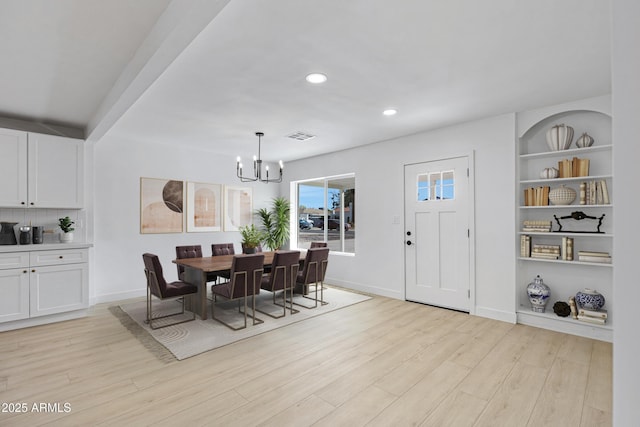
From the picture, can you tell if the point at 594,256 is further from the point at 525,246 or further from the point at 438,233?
the point at 438,233

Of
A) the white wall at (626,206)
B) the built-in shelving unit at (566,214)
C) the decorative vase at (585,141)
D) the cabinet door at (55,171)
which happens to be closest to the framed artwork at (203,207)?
the cabinet door at (55,171)

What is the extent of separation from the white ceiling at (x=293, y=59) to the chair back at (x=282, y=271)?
1766 mm

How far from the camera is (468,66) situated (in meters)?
2.70

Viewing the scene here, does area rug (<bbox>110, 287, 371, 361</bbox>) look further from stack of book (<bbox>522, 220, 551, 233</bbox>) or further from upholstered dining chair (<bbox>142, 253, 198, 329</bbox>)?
stack of book (<bbox>522, 220, 551, 233</bbox>)

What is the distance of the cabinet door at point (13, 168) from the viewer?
3766mm

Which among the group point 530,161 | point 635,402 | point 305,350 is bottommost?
point 305,350

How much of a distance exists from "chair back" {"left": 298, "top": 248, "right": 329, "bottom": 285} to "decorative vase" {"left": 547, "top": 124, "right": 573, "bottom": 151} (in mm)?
3081

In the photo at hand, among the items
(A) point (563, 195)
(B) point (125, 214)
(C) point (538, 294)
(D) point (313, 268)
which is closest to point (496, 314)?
Answer: (C) point (538, 294)

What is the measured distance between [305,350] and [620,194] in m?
3.04

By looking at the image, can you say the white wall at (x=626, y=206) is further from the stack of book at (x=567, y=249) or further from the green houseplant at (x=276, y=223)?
the green houseplant at (x=276, y=223)

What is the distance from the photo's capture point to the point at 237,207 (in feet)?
21.1

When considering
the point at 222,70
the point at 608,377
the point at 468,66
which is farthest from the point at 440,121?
the point at 608,377

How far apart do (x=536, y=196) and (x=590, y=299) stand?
4.03 ft

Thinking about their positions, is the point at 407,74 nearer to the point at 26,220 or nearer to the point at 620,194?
the point at 620,194
